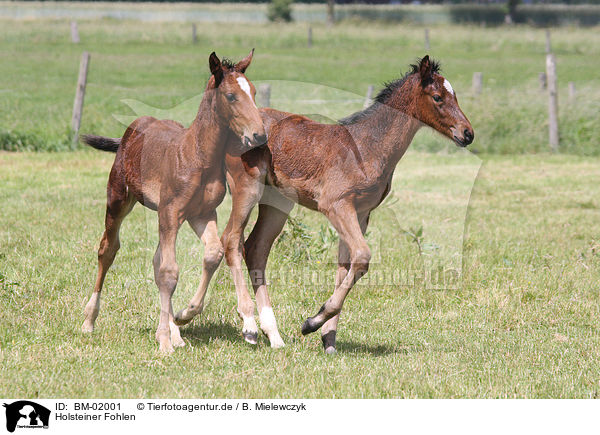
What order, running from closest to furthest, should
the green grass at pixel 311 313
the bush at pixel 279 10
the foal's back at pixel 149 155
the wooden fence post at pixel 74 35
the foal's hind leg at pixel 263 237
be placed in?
1. the green grass at pixel 311 313
2. the foal's back at pixel 149 155
3. the foal's hind leg at pixel 263 237
4. the wooden fence post at pixel 74 35
5. the bush at pixel 279 10

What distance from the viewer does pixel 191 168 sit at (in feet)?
18.4

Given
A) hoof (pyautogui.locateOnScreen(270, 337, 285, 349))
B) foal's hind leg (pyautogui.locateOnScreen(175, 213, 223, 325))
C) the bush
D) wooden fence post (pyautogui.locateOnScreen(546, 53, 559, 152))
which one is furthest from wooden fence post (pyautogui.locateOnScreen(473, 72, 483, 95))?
the bush

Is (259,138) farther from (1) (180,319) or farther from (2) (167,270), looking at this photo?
(1) (180,319)

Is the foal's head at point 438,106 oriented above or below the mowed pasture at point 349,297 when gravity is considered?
above

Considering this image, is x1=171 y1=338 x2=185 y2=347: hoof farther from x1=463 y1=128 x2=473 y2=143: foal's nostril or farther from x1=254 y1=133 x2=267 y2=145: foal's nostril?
x1=463 y1=128 x2=473 y2=143: foal's nostril

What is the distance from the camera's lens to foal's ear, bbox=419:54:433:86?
553 cm

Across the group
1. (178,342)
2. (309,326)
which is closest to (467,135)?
(309,326)

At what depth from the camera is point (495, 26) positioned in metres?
63.5

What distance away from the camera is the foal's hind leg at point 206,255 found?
5766 millimetres

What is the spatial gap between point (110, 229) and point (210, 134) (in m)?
1.38

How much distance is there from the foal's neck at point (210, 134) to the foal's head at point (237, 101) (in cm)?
6

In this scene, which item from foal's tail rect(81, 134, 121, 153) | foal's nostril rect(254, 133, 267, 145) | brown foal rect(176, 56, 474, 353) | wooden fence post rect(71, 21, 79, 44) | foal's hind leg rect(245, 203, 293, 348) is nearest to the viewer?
foal's nostril rect(254, 133, 267, 145)
